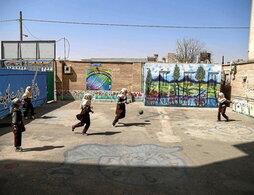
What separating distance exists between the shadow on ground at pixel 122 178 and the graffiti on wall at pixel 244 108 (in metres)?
8.15

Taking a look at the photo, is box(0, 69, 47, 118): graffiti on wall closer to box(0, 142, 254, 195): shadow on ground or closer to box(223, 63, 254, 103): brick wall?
box(0, 142, 254, 195): shadow on ground

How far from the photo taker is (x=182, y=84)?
682 inches

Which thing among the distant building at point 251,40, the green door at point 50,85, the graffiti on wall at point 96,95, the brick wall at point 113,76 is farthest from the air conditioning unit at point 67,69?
Answer: the distant building at point 251,40

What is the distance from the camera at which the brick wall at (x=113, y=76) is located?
19453 millimetres

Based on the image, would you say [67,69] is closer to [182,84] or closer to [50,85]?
[50,85]

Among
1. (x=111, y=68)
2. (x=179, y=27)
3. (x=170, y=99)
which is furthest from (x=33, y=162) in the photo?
(x=179, y=27)

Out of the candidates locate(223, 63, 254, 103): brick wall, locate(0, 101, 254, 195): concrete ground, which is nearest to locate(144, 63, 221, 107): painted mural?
locate(223, 63, 254, 103): brick wall

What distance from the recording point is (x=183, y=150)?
710 centimetres

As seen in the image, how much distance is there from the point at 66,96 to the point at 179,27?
42.3ft

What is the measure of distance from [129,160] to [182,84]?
1230cm

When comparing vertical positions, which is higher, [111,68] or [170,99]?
[111,68]

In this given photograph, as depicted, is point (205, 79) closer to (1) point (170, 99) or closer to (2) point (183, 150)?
(1) point (170, 99)

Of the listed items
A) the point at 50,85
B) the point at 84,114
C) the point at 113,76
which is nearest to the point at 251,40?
the point at 113,76

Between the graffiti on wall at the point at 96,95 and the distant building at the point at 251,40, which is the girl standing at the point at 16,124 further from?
the distant building at the point at 251,40
